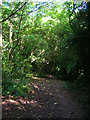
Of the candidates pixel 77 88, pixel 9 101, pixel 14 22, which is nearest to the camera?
pixel 77 88

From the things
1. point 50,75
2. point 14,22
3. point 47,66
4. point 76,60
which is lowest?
point 50,75

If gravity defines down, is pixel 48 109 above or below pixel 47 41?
below

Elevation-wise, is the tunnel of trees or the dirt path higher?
the tunnel of trees

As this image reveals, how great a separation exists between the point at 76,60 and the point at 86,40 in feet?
1.51

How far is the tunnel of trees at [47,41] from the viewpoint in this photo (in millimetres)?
2000

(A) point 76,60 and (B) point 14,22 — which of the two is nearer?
(A) point 76,60

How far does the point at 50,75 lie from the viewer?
31.1 feet

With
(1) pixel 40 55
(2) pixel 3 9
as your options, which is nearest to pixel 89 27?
(2) pixel 3 9

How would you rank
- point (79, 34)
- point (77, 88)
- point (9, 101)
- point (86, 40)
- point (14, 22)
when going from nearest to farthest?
point (86, 40) → point (79, 34) → point (77, 88) → point (9, 101) → point (14, 22)

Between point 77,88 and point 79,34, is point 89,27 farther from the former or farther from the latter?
point 77,88

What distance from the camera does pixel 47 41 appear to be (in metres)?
9.14

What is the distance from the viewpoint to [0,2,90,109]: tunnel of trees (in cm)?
200

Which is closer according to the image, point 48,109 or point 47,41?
point 48,109

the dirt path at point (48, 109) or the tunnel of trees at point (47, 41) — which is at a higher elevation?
the tunnel of trees at point (47, 41)
